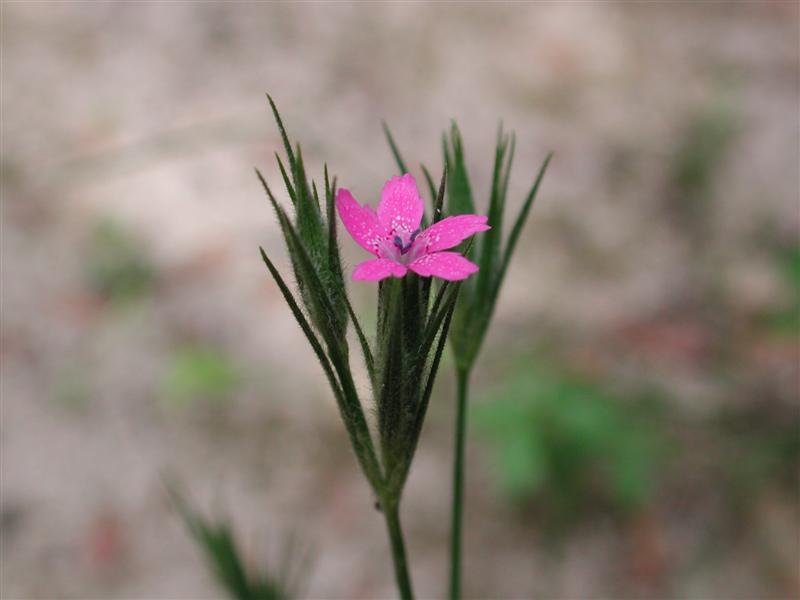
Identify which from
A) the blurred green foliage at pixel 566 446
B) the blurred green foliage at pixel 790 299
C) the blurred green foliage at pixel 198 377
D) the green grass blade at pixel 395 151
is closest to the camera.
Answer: the green grass blade at pixel 395 151

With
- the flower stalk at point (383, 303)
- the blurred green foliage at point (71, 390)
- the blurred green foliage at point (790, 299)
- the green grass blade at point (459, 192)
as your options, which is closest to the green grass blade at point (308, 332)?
the flower stalk at point (383, 303)

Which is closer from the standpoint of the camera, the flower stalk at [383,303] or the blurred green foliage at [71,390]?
the flower stalk at [383,303]

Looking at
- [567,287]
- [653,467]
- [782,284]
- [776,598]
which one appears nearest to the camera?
[776,598]

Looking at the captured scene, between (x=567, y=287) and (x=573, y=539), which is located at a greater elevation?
(x=567, y=287)

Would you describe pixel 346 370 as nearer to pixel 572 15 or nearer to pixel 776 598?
pixel 776 598

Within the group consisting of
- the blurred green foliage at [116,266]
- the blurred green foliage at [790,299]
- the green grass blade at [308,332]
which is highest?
the green grass blade at [308,332]

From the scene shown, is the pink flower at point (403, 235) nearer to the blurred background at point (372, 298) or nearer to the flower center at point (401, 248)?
the flower center at point (401, 248)

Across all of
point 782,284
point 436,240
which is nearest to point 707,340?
point 782,284

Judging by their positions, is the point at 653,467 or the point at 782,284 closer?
the point at 653,467
